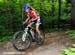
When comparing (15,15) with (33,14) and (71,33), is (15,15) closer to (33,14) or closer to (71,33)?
(71,33)

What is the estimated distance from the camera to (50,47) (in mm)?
12047

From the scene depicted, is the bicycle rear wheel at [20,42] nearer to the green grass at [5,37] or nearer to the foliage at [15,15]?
the green grass at [5,37]

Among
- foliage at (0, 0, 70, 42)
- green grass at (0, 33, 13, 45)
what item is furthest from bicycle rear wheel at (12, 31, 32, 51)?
foliage at (0, 0, 70, 42)

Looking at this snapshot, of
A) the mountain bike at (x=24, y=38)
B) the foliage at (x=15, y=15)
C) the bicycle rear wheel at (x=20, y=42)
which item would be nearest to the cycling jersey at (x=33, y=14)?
the mountain bike at (x=24, y=38)

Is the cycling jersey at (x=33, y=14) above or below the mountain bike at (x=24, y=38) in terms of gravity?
above

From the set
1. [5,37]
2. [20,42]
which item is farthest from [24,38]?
[5,37]

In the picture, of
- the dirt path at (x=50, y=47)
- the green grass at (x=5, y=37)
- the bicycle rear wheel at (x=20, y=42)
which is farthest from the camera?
the green grass at (x=5, y=37)

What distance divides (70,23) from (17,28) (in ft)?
9.05

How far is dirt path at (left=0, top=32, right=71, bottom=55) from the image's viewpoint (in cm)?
1153

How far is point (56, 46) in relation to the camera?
39.9 feet

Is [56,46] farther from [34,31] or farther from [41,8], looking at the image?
[41,8]

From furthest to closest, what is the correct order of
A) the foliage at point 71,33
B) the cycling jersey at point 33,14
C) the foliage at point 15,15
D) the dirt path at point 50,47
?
1. the foliage at point 15,15
2. the foliage at point 71,33
3. the cycling jersey at point 33,14
4. the dirt path at point 50,47

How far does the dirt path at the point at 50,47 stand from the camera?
11.5 meters

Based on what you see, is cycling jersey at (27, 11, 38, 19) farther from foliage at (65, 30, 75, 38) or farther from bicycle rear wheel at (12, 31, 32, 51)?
foliage at (65, 30, 75, 38)
